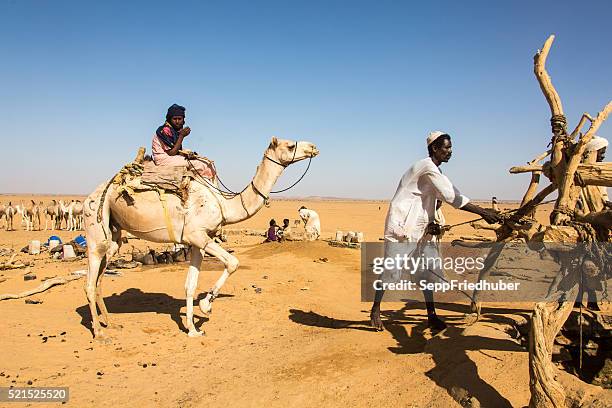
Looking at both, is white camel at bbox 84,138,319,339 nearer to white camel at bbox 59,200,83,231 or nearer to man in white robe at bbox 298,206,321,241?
man in white robe at bbox 298,206,321,241

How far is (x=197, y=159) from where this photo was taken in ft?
27.3

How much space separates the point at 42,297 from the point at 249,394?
22.5ft

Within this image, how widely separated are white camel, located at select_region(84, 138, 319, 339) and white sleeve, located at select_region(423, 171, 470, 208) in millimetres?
2470

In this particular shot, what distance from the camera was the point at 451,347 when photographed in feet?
16.5

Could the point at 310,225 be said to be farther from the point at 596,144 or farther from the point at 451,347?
the point at 451,347

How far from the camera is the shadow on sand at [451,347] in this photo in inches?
160

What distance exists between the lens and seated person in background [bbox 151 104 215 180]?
7.94m

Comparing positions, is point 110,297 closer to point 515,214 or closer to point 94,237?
point 94,237

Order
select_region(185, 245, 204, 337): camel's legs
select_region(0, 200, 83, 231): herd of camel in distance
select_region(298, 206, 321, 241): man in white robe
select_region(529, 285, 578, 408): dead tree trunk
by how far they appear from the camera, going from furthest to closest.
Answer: select_region(0, 200, 83, 231): herd of camel in distance → select_region(298, 206, 321, 241): man in white robe → select_region(185, 245, 204, 337): camel's legs → select_region(529, 285, 578, 408): dead tree trunk

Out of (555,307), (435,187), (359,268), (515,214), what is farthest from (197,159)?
(359,268)

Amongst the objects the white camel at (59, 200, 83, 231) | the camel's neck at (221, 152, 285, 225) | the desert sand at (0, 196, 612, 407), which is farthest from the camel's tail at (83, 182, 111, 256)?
the white camel at (59, 200, 83, 231)

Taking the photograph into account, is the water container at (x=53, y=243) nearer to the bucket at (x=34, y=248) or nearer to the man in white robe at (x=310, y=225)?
the bucket at (x=34, y=248)

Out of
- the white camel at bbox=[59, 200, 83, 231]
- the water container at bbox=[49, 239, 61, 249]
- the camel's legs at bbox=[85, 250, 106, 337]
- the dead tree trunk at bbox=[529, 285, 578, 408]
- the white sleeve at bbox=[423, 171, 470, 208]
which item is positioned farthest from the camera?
the white camel at bbox=[59, 200, 83, 231]

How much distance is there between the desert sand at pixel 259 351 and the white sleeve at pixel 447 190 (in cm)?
157
